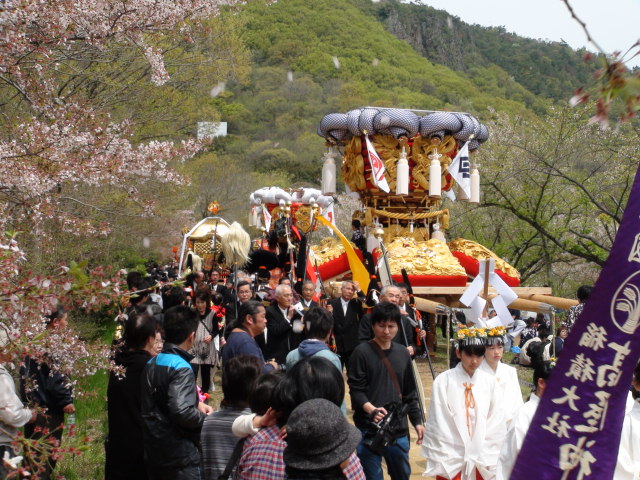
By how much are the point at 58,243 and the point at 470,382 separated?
31.1ft

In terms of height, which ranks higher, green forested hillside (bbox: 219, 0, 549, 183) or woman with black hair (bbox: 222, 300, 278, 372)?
green forested hillside (bbox: 219, 0, 549, 183)

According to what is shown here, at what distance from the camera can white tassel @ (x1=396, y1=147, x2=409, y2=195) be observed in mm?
14484

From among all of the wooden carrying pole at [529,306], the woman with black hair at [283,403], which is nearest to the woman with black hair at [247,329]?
the woman with black hair at [283,403]

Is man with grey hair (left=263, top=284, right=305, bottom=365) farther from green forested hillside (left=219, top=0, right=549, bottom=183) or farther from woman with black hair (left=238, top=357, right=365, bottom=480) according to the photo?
green forested hillside (left=219, top=0, right=549, bottom=183)

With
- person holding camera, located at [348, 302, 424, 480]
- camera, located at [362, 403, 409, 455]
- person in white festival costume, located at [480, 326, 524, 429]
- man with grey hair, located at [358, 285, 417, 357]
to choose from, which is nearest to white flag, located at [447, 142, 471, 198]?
man with grey hair, located at [358, 285, 417, 357]

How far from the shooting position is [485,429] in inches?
229

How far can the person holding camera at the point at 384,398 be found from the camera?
19.3ft

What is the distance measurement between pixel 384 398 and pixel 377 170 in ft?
29.5

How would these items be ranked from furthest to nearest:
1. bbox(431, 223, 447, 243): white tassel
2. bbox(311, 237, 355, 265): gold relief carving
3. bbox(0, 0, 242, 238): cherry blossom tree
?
bbox(431, 223, 447, 243): white tassel
bbox(311, 237, 355, 265): gold relief carving
bbox(0, 0, 242, 238): cherry blossom tree

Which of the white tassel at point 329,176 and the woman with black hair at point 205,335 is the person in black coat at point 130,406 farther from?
the white tassel at point 329,176

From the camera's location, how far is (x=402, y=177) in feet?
47.7

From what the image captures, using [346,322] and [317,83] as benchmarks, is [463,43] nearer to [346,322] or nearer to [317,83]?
[317,83]

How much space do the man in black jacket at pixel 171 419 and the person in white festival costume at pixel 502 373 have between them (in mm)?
2337

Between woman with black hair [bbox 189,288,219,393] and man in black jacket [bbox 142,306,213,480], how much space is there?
478 cm
